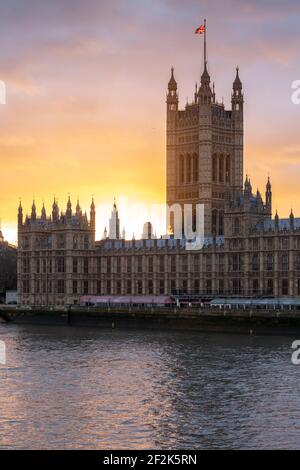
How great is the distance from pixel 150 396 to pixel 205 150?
360 ft

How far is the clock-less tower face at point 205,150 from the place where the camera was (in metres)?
165

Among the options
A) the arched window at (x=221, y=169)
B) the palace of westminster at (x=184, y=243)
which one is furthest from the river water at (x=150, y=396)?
the arched window at (x=221, y=169)

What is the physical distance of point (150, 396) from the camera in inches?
2339

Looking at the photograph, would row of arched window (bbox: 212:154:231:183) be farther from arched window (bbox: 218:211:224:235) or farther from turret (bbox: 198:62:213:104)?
turret (bbox: 198:62:213:104)

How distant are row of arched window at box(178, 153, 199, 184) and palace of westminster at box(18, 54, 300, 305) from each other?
172mm

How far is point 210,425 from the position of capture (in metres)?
50.1

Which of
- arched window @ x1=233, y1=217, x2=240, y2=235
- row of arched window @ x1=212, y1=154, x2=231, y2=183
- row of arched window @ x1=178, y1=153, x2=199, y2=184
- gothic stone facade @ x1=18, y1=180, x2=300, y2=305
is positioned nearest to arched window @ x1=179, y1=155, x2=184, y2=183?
row of arched window @ x1=178, y1=153, x2=199, y2=184

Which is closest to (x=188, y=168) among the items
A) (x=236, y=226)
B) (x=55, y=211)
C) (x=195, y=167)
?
(x=195, y=167)

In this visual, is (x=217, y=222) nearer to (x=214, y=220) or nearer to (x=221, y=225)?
(x=221, y=225)

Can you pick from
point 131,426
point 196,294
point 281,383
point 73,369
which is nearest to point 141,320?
point 196,294

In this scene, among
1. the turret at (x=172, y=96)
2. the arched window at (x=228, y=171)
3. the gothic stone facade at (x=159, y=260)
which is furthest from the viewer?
the turret at (x=172, y=96)

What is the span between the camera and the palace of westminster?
12950 cm

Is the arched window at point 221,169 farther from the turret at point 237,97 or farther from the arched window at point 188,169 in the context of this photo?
the turret at point 237,97

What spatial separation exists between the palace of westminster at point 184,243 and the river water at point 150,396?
36.4 m
